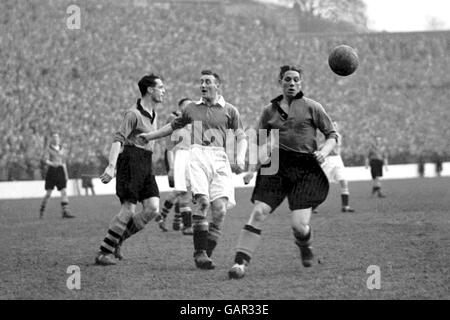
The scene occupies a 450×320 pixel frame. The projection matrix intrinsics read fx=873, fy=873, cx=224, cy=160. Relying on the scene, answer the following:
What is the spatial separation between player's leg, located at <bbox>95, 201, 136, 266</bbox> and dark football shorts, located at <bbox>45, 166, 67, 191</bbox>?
899 cm

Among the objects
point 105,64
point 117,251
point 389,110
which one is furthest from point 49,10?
point 117,251

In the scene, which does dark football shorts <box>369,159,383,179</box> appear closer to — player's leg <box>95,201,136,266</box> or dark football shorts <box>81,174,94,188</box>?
dark football shorts <box>81,174,94,188</box>

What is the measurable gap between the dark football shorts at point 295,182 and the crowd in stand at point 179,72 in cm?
2607

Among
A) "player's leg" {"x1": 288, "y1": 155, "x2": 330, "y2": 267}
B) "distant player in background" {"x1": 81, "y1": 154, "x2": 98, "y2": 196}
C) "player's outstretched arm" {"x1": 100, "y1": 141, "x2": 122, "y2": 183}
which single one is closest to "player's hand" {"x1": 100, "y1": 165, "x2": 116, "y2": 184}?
"player's outstretched arm" {"x1": 100, "y1": 141, "x2": 122, "y2": 183}

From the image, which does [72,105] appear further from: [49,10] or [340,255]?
[340,255]

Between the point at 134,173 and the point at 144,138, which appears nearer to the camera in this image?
the point at 144,138

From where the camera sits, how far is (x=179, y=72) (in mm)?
46969

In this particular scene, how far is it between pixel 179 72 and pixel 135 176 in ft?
125

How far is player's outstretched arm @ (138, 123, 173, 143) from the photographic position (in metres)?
8.70

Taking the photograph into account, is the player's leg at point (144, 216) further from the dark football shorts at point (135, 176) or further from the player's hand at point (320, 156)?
the player's hand at point (320, 156)

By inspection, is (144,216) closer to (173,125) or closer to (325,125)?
(173,125)

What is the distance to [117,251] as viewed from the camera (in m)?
9.70

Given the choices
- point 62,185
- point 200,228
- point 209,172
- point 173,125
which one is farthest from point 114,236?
point 62,185

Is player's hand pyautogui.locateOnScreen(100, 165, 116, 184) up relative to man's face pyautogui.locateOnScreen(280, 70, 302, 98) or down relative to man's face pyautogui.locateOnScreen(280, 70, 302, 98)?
down
